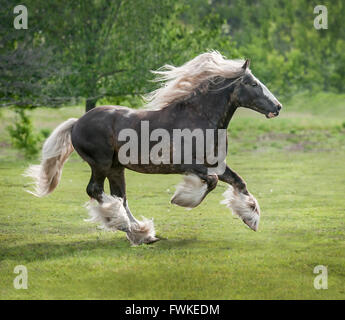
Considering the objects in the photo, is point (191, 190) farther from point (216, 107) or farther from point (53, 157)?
point (53, 157)

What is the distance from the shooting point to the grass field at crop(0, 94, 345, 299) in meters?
6.04

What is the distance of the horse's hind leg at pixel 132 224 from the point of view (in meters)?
7.78

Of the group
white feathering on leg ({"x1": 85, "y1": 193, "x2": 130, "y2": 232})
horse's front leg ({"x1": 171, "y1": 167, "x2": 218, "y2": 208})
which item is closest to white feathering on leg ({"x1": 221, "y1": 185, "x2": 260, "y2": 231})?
horse's front leg ({"x1": 171, "y1": 167, "x2": 218, "y2": 208})

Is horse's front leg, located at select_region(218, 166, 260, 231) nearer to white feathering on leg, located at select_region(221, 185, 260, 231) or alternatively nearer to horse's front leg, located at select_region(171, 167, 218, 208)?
white feathering on leg, located at select_region(221, 185, 260, 231)

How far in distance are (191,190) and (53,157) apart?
209 centimetres

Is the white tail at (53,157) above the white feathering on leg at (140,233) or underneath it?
above

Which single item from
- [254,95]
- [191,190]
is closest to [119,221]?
[191,190]

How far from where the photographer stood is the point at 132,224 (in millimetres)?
7789

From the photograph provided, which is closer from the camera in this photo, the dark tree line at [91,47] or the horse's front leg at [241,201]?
the horse's front leg at [241,201]

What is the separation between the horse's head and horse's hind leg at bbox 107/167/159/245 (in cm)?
173

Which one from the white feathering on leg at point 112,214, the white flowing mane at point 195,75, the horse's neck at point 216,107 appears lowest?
the white feathering on leg at point 112,214

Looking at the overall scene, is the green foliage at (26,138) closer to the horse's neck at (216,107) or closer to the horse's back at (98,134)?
the horse's back at (98,134)

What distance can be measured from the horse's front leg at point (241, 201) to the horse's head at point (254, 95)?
85cm

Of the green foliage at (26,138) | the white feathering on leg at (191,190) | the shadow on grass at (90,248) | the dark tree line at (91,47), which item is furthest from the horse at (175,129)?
the green foliage at (26,138)
